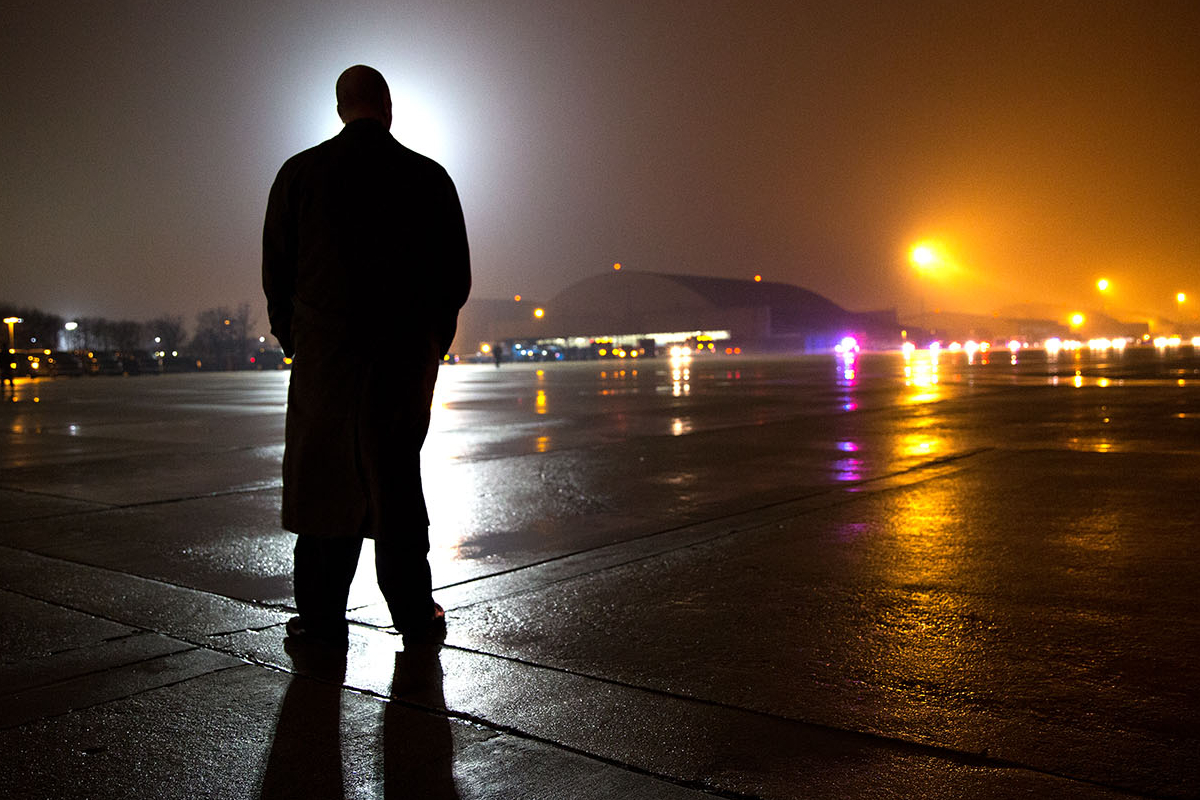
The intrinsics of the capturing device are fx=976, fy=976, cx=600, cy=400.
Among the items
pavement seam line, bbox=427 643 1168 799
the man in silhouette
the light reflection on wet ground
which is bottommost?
pavement seam line, bbox=427 643 1168 799

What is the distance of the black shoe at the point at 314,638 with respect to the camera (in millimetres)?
3590

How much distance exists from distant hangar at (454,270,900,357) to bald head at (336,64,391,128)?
4112 inches

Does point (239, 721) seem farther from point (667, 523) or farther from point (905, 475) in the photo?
point (905, 475)

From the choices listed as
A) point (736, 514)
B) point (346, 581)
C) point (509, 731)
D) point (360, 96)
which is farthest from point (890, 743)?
point (736, 514)

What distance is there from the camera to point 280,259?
356 centimetres

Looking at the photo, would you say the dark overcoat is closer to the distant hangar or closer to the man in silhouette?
the man in silhouette

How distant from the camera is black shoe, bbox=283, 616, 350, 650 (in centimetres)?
359

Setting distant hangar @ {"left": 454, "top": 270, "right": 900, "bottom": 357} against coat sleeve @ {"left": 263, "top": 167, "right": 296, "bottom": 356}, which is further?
distant hangar @ {"left": 454, "top": 270, "right": 900, "bottom": 357}

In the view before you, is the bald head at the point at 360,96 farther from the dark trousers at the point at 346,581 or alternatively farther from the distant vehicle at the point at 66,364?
the distant vehicle at the point at 66,364

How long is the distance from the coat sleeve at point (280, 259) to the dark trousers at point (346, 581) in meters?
0.77

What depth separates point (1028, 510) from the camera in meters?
6.23

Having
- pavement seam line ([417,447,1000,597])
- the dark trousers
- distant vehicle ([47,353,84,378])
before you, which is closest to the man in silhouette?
the dark trousers

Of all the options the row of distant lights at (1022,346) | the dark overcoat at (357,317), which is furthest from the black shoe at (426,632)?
the row of distant lights at (1022,346)

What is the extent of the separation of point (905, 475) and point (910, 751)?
566 centimetres
